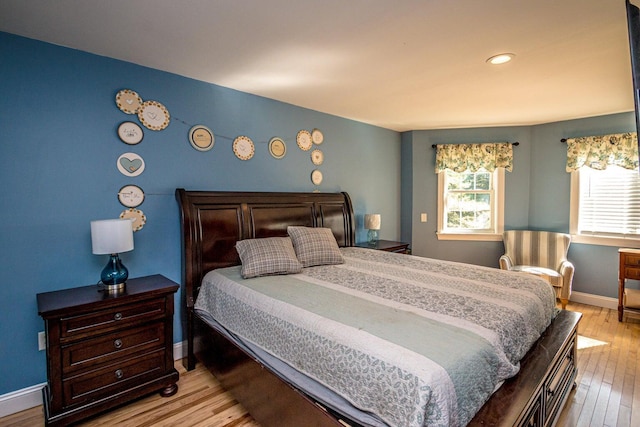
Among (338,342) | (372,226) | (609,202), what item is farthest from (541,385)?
(609,202)

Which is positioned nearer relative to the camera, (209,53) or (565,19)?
(565,19)

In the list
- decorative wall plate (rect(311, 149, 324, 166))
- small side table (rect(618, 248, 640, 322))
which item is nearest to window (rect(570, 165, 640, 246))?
small side table (rect(618, 248, 640, 322))

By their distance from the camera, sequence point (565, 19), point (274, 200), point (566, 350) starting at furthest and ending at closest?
point (274, 200)
point (566, 350)
point (565, 19)

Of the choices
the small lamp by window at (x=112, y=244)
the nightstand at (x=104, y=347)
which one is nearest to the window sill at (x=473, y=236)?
the nightstand at (x=104, y=347)

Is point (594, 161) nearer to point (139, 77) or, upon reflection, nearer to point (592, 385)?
point (592, 385)

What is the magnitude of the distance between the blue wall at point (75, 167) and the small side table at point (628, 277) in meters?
4.10

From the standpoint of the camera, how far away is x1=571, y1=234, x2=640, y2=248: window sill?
12.2 ft

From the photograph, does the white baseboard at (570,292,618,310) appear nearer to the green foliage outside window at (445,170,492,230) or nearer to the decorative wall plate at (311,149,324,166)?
the green foliage outside window at (445,170,492,230)

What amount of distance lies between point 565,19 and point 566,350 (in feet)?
6.46

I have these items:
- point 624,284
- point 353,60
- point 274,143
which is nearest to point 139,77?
point 274,143

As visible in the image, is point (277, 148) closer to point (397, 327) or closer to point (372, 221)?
point (372, 221)

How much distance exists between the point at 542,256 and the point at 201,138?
14.0 feet

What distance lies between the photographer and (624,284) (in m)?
3.57

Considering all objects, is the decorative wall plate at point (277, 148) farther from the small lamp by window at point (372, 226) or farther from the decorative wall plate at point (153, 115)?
the small lamp by window at point (372, 226)
